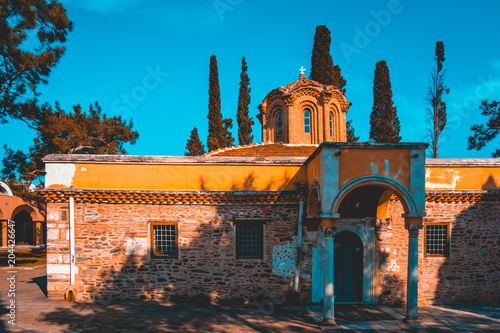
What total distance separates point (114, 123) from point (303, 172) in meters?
22.6

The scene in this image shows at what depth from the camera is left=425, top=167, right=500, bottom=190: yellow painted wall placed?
11.8 meters

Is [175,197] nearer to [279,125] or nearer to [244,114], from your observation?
[279,125]

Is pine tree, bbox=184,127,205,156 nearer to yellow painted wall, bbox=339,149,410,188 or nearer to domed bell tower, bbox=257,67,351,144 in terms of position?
domed bell tower, bbox=257,67,351,144

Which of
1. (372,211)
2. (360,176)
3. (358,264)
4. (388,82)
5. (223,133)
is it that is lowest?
(358,264)

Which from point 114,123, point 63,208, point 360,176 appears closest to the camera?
point 360,176

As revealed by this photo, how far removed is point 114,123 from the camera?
29344 millimetres

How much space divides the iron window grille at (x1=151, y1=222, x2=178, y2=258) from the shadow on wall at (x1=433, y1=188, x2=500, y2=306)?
927cm

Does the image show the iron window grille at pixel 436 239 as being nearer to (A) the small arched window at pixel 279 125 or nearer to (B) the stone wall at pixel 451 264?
(B) the stone wall at pixel 451 264

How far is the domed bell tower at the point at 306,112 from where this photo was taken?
59.3ft

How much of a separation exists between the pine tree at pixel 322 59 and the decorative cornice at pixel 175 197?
14.3 meters

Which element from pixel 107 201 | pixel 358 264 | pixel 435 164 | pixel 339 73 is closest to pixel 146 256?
pixel 107 201

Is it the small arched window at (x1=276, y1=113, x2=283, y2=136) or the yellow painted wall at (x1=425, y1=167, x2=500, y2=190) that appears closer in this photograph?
the yellow painted wall at (x1=425, y1=167, x2=500, y2=190)

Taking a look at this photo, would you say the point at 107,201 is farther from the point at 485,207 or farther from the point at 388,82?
the point at 388,82

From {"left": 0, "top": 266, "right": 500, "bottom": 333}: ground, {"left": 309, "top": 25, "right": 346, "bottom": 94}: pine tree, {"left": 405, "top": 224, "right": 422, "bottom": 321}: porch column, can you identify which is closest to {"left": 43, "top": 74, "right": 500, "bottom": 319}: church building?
{"left": 0, "top": 266, "right": 500, "bottom": 333}: ground
